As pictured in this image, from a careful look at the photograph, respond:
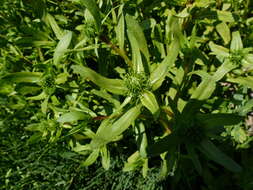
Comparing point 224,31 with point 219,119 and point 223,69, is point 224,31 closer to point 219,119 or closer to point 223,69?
point 223,69

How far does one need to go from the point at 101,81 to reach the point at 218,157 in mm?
565

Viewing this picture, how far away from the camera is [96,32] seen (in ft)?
4.42

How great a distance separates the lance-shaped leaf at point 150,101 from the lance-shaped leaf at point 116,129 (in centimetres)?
4

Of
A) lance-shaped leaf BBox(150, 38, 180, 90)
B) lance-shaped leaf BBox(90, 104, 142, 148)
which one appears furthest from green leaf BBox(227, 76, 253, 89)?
lance-shaped leaf BBox(90, 104, 142, 148)

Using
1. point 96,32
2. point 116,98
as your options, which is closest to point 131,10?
point 96,32

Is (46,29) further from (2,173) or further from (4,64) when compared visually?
(2,173)

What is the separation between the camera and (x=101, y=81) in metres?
1.17

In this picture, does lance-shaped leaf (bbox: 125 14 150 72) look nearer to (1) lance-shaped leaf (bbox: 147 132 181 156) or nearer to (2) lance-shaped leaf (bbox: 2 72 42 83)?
(1) lance-shaped leaf (bbox: 147 132 181 156)

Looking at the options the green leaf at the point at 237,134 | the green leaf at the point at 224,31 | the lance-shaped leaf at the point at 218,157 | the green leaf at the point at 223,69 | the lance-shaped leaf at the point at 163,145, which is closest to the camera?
the lance-shaped leaf at the point at 218,157

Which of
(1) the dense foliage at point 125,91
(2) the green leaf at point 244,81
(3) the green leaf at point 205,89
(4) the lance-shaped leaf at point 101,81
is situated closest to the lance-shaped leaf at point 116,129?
(1) the dense foliage at point 125,91

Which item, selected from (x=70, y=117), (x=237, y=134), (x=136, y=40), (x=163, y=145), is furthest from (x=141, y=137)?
(x=237, y=134)

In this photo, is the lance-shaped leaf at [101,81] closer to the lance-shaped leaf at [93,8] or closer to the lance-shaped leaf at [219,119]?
the lance-shaped leaf at [93,8]

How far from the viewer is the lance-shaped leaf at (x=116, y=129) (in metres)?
1.10

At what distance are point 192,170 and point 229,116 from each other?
A: 2.86 ft
